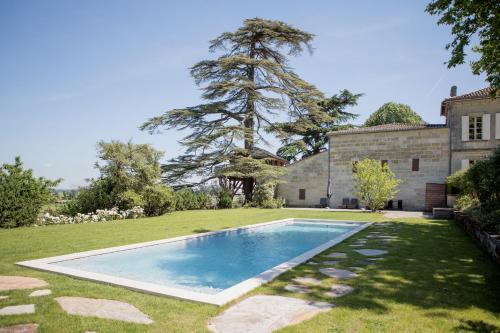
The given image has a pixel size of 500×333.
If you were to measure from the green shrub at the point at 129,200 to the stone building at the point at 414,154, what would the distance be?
14740mm

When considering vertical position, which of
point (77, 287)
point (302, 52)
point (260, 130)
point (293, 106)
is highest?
point (302, 52)

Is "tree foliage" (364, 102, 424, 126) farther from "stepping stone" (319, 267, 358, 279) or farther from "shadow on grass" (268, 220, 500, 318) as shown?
"stepping stone" (319, 267, 358, 279)

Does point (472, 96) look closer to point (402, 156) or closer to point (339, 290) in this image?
point (402, 156)

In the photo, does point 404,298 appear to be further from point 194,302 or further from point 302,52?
point 302,52

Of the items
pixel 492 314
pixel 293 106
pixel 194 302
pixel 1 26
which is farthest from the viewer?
pixel 293 106

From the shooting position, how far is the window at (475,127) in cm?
2072

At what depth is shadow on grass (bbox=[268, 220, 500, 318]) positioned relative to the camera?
385 centimetres

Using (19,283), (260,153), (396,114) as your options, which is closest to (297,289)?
(19,283)

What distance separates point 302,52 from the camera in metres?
27.2

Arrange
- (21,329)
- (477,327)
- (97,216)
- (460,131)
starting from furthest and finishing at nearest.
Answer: (460,131) < (97,216) < (477,327) < (21,329)

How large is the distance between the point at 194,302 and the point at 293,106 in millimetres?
24632

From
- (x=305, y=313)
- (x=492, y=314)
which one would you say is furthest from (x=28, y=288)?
(x=492, y=314)

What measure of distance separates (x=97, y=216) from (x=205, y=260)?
25.9 ft

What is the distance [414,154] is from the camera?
74.3ft
